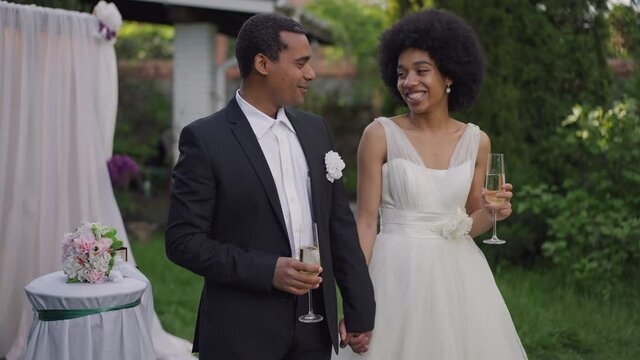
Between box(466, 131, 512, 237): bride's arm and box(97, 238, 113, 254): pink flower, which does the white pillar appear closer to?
box(97, 238, 113, 254): pink flower

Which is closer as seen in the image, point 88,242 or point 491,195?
point 491,195

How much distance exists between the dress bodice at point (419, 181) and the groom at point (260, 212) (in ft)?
2.85

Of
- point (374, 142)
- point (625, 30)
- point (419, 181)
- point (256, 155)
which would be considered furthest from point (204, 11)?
point (256, 155)

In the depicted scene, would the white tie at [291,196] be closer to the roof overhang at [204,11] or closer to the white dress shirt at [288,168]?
the white dress shirt at [288,168]

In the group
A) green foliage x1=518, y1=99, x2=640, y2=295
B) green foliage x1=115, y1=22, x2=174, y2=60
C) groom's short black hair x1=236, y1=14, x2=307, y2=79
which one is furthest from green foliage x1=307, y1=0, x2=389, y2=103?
groom's short black hair x1=236, y1=14, x2=307, y2=79

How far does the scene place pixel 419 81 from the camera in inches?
151

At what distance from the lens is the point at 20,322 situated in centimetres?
549

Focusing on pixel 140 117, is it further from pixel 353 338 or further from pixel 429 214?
pixel 353 338

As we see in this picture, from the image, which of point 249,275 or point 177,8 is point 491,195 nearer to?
point 249,275

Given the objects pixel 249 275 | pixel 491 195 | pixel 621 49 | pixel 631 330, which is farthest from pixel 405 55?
pixel 621 49

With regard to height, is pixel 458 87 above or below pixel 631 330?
above

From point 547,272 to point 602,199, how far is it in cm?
106

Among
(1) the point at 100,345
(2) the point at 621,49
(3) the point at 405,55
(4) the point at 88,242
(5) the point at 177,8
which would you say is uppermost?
(5) the point at 177,8

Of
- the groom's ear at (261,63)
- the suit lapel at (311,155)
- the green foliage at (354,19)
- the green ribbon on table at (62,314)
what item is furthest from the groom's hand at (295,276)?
the green foliage at (354,19)
